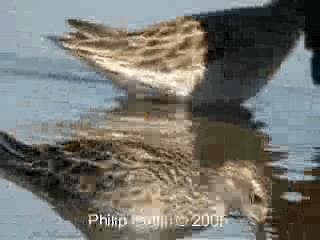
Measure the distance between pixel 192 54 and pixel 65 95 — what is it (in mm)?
1181

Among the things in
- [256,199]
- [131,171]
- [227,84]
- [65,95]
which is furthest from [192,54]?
[131,171]

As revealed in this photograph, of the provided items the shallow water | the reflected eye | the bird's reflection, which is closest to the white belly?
the shallow water

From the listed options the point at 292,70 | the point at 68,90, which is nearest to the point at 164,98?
the point at 68,90

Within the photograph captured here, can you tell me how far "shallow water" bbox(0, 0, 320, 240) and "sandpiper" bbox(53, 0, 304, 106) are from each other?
0.25 meters

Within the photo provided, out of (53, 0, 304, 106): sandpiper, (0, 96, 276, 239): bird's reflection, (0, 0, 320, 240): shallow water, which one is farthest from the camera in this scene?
(53, 0, 304, 106): sandpiper

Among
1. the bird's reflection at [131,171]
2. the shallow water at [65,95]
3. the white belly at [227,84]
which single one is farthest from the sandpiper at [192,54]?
the bird's reflection at [131,171]

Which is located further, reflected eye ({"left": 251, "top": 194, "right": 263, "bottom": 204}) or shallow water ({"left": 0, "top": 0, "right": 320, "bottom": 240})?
reflected eye ({"left": 251, "top": 194, "right": 263, "bottom": 204})

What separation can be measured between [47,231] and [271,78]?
4.14 metres

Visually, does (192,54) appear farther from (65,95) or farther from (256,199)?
(256,199)

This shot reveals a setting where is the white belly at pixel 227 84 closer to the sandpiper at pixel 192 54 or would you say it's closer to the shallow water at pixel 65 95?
the sandpiper at pixel 192 54

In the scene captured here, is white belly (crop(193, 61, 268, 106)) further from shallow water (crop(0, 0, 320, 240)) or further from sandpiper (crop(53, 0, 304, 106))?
shallow water (crop(0, 0, 320, 240))

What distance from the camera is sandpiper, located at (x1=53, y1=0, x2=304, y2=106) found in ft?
27.8

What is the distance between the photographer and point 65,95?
7.99 meters

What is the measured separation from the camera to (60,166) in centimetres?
507
